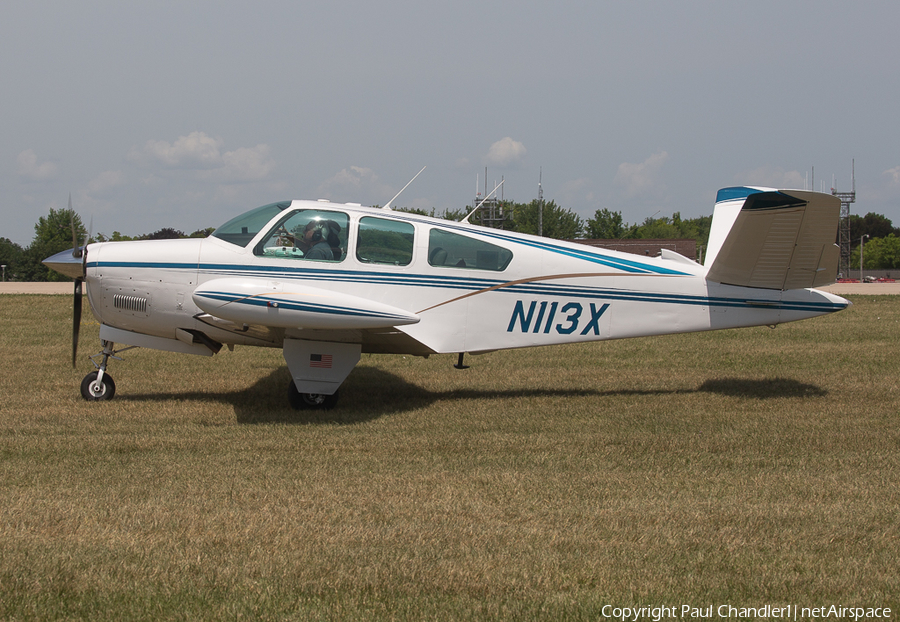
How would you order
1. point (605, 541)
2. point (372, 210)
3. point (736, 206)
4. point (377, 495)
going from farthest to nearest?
1. point (736, 206)
2. point (372, 210)
3. point (377, 495)
4. point (605, 541)

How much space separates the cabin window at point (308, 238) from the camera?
779 cm

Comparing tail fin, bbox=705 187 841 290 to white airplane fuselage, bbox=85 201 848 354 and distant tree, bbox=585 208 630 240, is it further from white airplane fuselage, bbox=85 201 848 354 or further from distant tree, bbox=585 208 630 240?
distant tree, bbox=585 208 630 240

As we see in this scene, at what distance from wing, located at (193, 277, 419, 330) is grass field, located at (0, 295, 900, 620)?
3.43 ft

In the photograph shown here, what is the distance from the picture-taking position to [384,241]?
26.0 feet

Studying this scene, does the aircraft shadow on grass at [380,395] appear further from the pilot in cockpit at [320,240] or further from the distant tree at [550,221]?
the distant tree at [550,221]

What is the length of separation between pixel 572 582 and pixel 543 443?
2914mm

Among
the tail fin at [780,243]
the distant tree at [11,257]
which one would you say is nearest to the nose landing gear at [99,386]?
the tail fin at [780,243]

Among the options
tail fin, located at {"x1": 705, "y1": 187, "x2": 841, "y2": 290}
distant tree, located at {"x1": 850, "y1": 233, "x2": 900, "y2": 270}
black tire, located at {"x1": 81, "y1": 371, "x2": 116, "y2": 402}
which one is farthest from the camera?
distant tree, located at {"x1": 850, "y1": 233, "x2": 900, "y2": 270}

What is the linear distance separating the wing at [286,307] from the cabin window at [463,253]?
1.02 meters

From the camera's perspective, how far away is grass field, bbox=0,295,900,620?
3439 millimetres

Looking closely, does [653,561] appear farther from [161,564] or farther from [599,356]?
[599,356]

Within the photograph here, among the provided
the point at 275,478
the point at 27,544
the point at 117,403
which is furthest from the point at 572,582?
the point at 117,403

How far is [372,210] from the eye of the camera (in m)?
8.02

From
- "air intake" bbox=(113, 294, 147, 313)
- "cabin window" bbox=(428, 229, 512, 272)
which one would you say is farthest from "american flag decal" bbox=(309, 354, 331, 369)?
"air intake" bbox=(113, 294, 147, 313)
